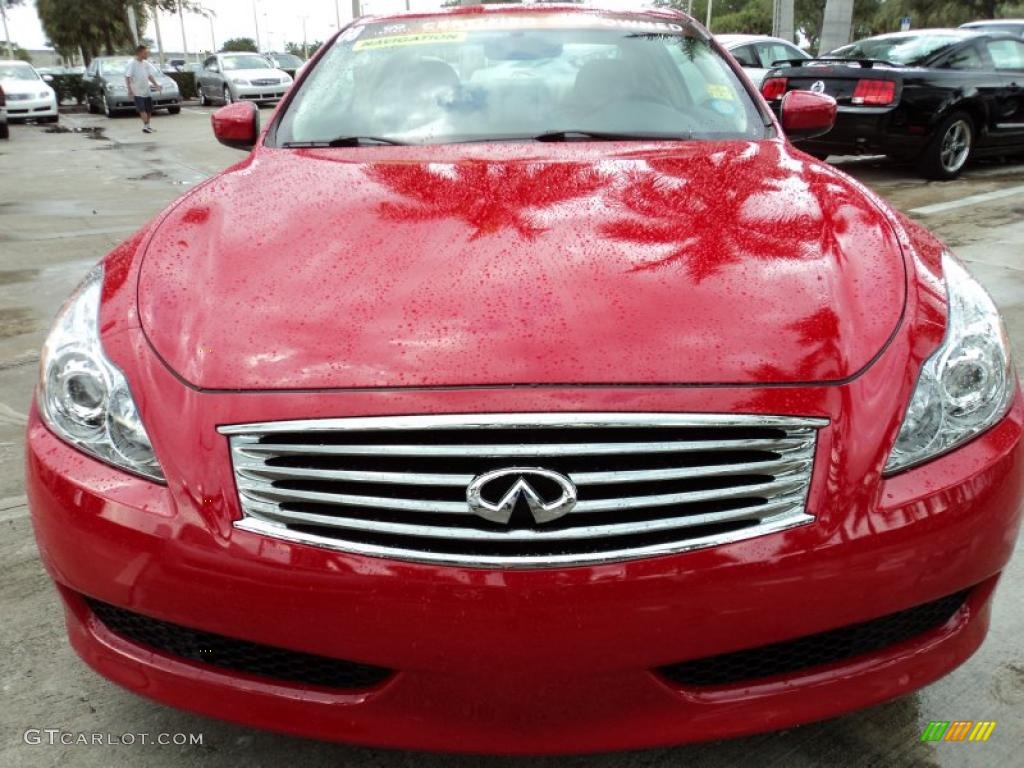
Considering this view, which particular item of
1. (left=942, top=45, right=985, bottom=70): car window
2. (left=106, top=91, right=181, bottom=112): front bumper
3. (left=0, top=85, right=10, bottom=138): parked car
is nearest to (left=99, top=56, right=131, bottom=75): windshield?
(left=106, top=91, right=181, bottom=112): front bumper

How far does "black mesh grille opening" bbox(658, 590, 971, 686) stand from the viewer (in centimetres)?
145

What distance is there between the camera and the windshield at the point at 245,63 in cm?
2112

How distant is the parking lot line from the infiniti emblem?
620cm

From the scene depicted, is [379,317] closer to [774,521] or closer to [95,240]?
[774,521]

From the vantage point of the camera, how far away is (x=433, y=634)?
1.33 m

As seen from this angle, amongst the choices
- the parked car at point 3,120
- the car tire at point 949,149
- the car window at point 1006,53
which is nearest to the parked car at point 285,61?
the parked car at point 3,120

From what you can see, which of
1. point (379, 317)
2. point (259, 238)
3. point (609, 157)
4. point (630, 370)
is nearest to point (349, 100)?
point (609, 157)

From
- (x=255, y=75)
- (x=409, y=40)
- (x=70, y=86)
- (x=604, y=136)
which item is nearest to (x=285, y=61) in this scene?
(x=70, y=86)

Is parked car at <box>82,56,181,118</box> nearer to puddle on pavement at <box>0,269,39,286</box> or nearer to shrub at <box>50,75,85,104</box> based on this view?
shrub at <box>50,75,85,104</box>

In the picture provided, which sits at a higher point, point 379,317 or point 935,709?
point 379,317

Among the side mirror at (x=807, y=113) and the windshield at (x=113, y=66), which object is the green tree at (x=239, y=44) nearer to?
the windshield at (x=113, y=66)

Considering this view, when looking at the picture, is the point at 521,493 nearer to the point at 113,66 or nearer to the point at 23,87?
the point at 23,87

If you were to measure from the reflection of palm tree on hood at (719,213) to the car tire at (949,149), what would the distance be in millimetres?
6568

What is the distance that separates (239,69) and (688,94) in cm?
2012
